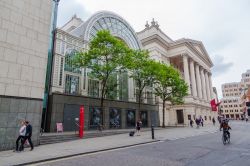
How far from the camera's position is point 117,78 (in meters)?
30.0

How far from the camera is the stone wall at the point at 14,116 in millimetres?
11078

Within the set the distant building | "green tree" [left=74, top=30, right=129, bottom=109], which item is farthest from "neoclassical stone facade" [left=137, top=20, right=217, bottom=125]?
the distant building

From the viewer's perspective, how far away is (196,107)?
1863 inches

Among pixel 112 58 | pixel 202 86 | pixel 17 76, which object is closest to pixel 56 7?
pixel 112 58

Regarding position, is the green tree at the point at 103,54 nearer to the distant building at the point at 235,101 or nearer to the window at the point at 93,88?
the window at the point at 93,88

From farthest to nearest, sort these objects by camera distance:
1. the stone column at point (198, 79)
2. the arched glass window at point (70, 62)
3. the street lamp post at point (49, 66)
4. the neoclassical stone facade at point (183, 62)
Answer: the stone column at point (198, 79) < the neoclassical stone facade at point (183, 62) < the arched glass window at point (70, 62) < the street lamp post at point (49, 66)

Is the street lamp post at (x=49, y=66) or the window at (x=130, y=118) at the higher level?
the street lamp post at (x=49, y=66)

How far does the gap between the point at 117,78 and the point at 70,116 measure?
1098 centimetres

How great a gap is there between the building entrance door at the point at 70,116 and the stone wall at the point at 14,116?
27.3ft

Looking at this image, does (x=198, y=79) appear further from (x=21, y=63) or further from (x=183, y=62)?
(x=21, y=63)

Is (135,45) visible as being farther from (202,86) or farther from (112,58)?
(202,86)

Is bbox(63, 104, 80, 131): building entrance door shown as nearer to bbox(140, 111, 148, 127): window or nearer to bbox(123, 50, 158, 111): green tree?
bbox(123, 50, 158, 111): green tree

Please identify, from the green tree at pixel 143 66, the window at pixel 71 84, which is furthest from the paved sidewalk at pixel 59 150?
the green tree at pixel 143 66

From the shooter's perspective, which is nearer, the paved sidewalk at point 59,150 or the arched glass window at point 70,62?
the paved sidewalk at point 59,150
